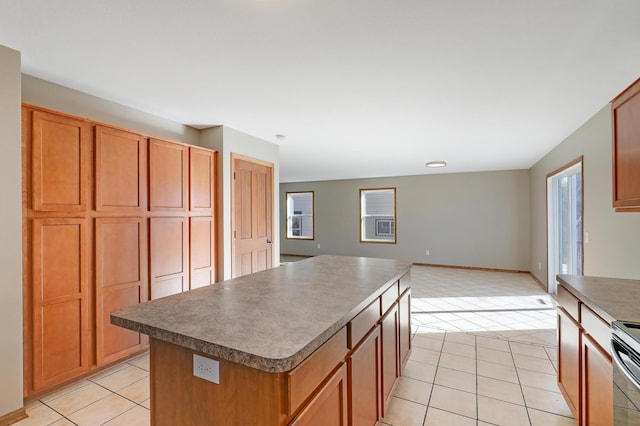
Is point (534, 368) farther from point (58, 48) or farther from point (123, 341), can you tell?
point (58, 48)

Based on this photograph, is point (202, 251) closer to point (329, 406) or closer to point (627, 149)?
point (329, 406)

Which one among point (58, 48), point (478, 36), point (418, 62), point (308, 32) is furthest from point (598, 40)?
point (58, 48)

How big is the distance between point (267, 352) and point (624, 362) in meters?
1.30

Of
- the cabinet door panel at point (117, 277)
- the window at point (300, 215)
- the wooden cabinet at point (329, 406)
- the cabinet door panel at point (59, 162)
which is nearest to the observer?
the wooden cabinet at point (329, 406)

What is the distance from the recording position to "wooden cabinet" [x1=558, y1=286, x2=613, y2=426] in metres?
1.33

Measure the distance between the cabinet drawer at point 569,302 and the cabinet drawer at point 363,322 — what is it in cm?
109

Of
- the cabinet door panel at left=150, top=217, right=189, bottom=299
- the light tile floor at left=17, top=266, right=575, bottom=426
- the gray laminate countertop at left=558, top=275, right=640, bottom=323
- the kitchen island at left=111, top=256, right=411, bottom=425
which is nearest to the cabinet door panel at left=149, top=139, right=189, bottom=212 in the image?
the cabinet door panel at left=150, top=217, right=189, bottom=299

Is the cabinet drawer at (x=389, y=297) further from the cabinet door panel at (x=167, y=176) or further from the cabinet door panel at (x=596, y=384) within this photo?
the cabinet door panel at (x=167, y=176)

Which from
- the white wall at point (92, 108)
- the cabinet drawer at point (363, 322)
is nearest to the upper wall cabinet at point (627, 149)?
the cabinet drawer at point (363, 322)

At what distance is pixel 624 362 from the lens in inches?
43.5

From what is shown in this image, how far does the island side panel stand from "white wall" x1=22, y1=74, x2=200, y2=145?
2431 millimetres

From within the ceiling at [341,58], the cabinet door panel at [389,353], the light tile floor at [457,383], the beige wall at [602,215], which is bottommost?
the light tile floor at [457,383]

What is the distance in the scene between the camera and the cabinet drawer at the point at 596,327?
1307 mm

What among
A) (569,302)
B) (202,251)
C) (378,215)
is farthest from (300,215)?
(569,302)
